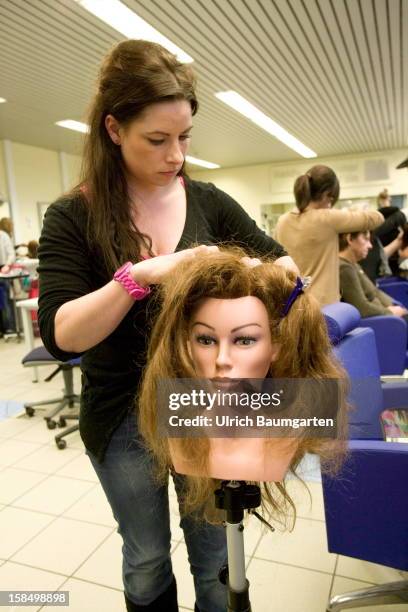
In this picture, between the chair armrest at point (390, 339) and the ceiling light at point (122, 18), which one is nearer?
the chair armrest at point (390, 339)

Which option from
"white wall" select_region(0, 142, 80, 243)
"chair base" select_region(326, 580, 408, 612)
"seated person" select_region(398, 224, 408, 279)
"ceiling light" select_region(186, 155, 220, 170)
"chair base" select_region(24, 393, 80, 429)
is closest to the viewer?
"chair base" select_region(326, 580, 408, 612)

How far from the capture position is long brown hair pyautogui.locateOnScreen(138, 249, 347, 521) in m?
0.67

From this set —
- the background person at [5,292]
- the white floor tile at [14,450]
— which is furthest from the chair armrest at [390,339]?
the background person at [5,292]

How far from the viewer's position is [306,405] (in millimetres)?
625

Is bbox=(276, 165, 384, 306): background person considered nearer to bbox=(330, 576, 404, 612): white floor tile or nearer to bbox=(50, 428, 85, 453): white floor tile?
bbox=(330, 576, 404, 612): white floor tile

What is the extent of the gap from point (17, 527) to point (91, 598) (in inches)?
25.1

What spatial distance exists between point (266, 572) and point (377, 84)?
5.54 m

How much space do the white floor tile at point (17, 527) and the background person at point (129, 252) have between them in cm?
125

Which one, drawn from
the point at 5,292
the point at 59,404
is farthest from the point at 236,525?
the point at 5,292

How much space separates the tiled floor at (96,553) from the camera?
5.46 ft

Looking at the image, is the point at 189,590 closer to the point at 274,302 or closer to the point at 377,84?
the point at 274,302

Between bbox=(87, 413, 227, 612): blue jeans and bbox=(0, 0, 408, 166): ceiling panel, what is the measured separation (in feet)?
6.09

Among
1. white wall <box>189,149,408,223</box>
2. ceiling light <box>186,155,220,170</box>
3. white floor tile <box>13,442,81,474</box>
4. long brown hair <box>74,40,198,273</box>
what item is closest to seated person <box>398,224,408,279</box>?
white floor tile <box>13,442,81,474</box>

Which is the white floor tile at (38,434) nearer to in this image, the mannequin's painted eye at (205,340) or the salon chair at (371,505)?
the salon chair at (371,505)
